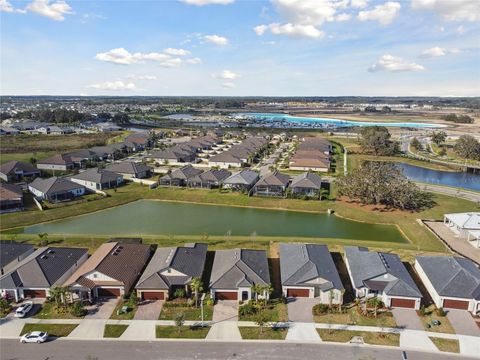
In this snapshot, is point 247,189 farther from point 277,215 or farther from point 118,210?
point 118,210

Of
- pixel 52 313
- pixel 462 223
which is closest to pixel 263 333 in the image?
pixel 52 313

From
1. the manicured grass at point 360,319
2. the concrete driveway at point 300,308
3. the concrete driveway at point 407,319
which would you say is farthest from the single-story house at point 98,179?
the concrete driveway at point 407,319

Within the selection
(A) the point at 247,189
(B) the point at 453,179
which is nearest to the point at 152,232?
(A) the point at 247,189

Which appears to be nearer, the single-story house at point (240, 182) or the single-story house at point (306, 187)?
the single-story house at point (306, 187)

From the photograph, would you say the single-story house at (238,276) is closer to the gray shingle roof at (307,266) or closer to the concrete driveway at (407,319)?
the gray shingle roof at (307,266)

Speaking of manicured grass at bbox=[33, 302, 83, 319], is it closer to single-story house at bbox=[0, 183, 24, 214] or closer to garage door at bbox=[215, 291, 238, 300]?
garage door at bbox=[215, 291, 238, 300]

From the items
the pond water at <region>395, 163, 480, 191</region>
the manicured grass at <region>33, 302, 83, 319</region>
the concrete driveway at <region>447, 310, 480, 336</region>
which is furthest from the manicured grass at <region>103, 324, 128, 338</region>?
the pond water at <region>395, 163, 480, 191</region>
